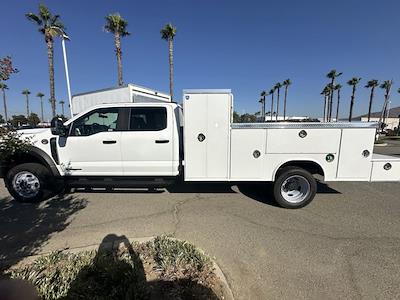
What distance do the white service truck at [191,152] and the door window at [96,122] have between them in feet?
0.06

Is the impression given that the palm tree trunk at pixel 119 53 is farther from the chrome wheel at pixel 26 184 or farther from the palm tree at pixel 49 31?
the chrome wheel at pixel 26 184

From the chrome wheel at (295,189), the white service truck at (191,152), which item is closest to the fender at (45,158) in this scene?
the white service truck at (191,152)

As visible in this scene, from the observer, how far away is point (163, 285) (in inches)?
97.5

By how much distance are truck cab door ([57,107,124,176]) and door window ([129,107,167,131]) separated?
0.91 ft

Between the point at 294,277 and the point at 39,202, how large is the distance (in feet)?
16.9

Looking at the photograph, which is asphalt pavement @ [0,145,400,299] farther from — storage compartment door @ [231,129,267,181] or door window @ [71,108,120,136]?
door window @ [71,108,120,136]

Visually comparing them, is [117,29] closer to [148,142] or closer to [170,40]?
[170,40]

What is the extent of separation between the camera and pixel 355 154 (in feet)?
14.7

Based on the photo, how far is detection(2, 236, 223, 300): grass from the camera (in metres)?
2.36

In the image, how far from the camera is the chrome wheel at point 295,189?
4.78m

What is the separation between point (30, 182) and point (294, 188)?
5.62 meters

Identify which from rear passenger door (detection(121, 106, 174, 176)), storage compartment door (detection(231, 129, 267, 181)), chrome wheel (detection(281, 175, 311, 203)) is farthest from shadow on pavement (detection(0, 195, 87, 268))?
chrome wheel (detection(281, 175, 311, 203))

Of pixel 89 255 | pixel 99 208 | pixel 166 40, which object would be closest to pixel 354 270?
pixel 89 255

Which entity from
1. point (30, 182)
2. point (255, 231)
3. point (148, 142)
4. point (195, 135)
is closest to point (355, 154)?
point (255, 231)
